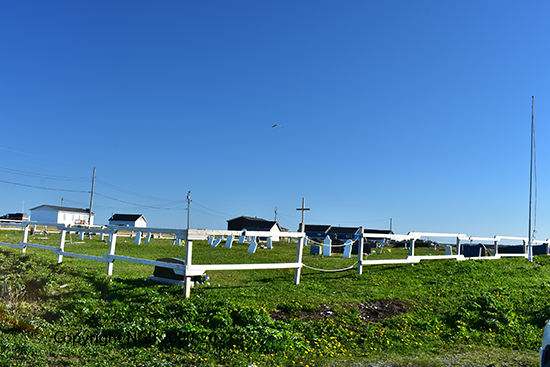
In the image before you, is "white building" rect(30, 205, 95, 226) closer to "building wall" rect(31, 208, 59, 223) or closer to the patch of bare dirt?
"building wall" rect(31, 208, 59, 223)

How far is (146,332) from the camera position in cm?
702

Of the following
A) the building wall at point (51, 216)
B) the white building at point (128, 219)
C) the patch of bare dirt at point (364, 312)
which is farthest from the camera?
the white building at point (128, 219)

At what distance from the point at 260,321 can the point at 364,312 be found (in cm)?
286

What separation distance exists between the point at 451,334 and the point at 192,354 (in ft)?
18.3

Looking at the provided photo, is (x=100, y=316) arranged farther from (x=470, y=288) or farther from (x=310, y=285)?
(x=470, y=288)

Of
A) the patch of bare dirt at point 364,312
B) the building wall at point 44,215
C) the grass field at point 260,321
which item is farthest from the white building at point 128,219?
the patch of bare dirt at point 364,312

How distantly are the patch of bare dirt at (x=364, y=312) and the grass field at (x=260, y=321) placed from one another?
3 cm

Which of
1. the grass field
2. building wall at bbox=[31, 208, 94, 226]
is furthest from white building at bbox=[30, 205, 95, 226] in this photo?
the grass field

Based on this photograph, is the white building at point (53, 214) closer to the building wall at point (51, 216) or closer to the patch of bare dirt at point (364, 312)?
the building wall at point (51, 216)

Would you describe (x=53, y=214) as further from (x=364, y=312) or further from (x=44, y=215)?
(x=364, y=312)

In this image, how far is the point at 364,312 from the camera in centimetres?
920

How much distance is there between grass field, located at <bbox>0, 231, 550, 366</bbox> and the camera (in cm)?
654

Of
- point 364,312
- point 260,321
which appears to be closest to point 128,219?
point 364,312

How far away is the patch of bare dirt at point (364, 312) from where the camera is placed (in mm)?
8500
